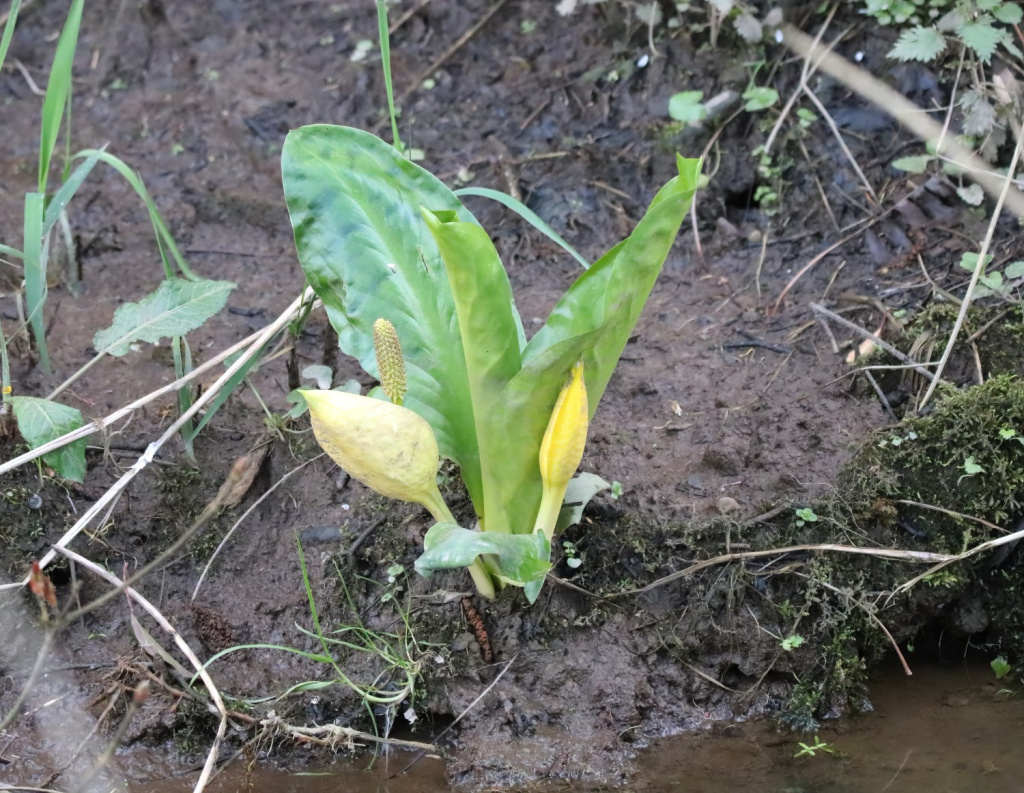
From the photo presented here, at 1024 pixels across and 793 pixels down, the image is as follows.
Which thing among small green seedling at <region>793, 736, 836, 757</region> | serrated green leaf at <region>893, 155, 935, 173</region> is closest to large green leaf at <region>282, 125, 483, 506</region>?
small green seedling at <region>793, 736, 836, 757</region>

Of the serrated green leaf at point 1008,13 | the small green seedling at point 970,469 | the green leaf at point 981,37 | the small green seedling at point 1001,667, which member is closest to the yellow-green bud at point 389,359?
the small green seedling at point 970,469

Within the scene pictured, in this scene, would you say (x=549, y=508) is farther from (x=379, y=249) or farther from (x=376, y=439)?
(x=379, y=249)

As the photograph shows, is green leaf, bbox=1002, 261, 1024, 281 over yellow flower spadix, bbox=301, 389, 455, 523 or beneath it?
beneath

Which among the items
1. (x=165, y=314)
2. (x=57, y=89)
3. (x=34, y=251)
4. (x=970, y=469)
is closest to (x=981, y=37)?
(x=970, y=469)

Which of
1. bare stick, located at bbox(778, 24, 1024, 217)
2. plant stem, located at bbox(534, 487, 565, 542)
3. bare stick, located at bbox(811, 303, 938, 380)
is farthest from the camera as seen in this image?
bare stick, located at bbox(778, 24, 1024, 217)

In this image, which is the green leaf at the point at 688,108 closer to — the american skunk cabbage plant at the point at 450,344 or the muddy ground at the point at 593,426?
the muddy ground at the point at 593,426

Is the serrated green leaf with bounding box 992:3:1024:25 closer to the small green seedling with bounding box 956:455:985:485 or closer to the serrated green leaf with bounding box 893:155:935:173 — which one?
the serrated green leaf with bounding box 893:155:935:173
